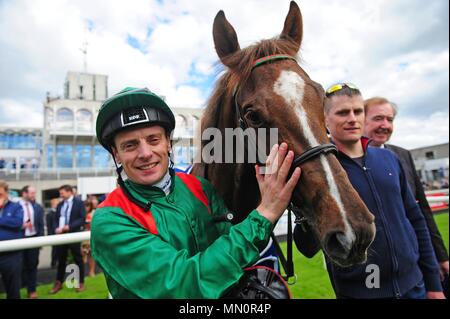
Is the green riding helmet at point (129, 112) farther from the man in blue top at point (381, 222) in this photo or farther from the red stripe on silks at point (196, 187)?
the man in blue top at point (381, 222)

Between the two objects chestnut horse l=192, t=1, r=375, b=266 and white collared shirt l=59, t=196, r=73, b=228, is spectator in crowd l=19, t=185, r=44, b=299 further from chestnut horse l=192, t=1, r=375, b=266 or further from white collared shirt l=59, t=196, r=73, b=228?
chestnut horse l=192, t=1, r=375, b=266

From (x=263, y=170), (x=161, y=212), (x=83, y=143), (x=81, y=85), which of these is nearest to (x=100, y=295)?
(x=161, y=212)

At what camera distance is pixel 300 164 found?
133 centimetres

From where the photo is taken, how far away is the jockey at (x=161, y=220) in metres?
1.11

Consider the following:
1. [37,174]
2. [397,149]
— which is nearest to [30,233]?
[397,149]

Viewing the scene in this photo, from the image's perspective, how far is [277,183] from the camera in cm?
129

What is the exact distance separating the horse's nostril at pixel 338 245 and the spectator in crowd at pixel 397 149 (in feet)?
6.67

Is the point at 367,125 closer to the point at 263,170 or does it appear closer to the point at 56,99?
the point at 263,170

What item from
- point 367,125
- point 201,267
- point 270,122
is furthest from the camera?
point 367,125

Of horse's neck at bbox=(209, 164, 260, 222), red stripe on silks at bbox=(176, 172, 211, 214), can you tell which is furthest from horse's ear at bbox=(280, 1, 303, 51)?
red stripe on silks at bbox=(176, 172, 211, 214)

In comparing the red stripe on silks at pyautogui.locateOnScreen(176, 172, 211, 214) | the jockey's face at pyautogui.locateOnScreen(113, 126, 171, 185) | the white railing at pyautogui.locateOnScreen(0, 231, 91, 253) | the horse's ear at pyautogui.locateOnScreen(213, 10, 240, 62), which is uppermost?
the horse's ear at pyautogui.locateOnScreen(213, 10, 240, 62)

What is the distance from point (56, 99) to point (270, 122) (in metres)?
37.6

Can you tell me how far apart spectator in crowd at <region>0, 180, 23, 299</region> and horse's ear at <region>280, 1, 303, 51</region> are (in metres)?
5.21

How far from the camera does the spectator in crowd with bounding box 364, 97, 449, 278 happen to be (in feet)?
8.95
